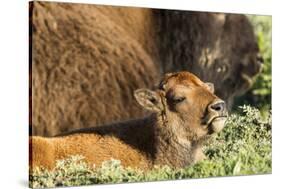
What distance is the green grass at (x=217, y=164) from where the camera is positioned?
7.14 meters

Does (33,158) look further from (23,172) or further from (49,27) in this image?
(49,27)

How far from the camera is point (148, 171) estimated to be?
755 centimetres

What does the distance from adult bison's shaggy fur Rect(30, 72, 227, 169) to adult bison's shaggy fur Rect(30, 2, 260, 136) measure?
11 centimetres

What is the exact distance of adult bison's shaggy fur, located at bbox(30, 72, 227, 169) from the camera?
292 inches

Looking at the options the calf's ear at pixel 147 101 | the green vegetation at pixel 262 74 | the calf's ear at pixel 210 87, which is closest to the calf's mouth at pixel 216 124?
the calf's ear at pixel 210 87

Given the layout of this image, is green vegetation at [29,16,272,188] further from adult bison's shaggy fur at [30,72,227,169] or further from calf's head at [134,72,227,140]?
calf's head at [134,72,227,140]

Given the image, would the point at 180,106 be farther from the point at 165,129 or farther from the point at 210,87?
the point at 210,87

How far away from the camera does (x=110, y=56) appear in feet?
24.5

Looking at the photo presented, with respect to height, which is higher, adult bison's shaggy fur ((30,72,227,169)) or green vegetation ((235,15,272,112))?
green vegetation ((235,15,272,112))

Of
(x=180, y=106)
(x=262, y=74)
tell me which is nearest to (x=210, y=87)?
(x=180, y=106)

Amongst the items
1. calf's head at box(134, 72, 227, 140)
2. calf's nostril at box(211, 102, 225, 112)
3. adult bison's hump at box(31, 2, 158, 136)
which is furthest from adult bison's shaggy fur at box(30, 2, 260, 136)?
calf's nostril at box(211, 102, 225, 112)

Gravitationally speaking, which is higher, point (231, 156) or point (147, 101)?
point (147, 101)

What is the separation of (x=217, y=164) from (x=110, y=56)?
1.60 meters
